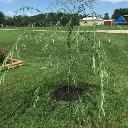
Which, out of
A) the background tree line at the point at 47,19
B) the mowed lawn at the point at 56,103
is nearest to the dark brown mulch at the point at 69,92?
the mowed lawn at the point at 56,103

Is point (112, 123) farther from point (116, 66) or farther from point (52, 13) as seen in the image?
point (116, 66)

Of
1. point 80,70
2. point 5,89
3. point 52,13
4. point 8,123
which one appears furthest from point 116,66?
point 8,123

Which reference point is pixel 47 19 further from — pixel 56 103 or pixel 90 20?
pixel 56 103

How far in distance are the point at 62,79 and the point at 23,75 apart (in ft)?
8.70

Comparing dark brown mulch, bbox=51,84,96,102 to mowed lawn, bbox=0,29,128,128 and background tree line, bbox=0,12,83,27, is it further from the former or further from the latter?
background tree line, bbox=0,12,83,27

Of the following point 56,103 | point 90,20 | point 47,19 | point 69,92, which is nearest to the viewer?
point 90,20

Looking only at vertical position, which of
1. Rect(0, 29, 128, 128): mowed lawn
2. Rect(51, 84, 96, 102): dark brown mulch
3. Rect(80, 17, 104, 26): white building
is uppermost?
Rect(80, 17, 104, 26): white building

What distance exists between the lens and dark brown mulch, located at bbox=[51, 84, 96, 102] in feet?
35.1

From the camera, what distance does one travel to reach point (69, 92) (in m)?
11.1

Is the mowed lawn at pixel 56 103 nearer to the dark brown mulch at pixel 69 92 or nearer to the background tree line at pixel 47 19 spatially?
the dark brown mulch at pixel 69 92

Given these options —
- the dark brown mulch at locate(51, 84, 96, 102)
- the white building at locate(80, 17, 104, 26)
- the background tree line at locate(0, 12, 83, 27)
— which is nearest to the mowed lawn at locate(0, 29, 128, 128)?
the dark brown mulch at locate(51, 84, 96, 102)

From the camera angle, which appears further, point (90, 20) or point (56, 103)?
point (56, 103)

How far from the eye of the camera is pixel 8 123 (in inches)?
371

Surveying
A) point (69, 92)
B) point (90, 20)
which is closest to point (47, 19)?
point (90, 20)
